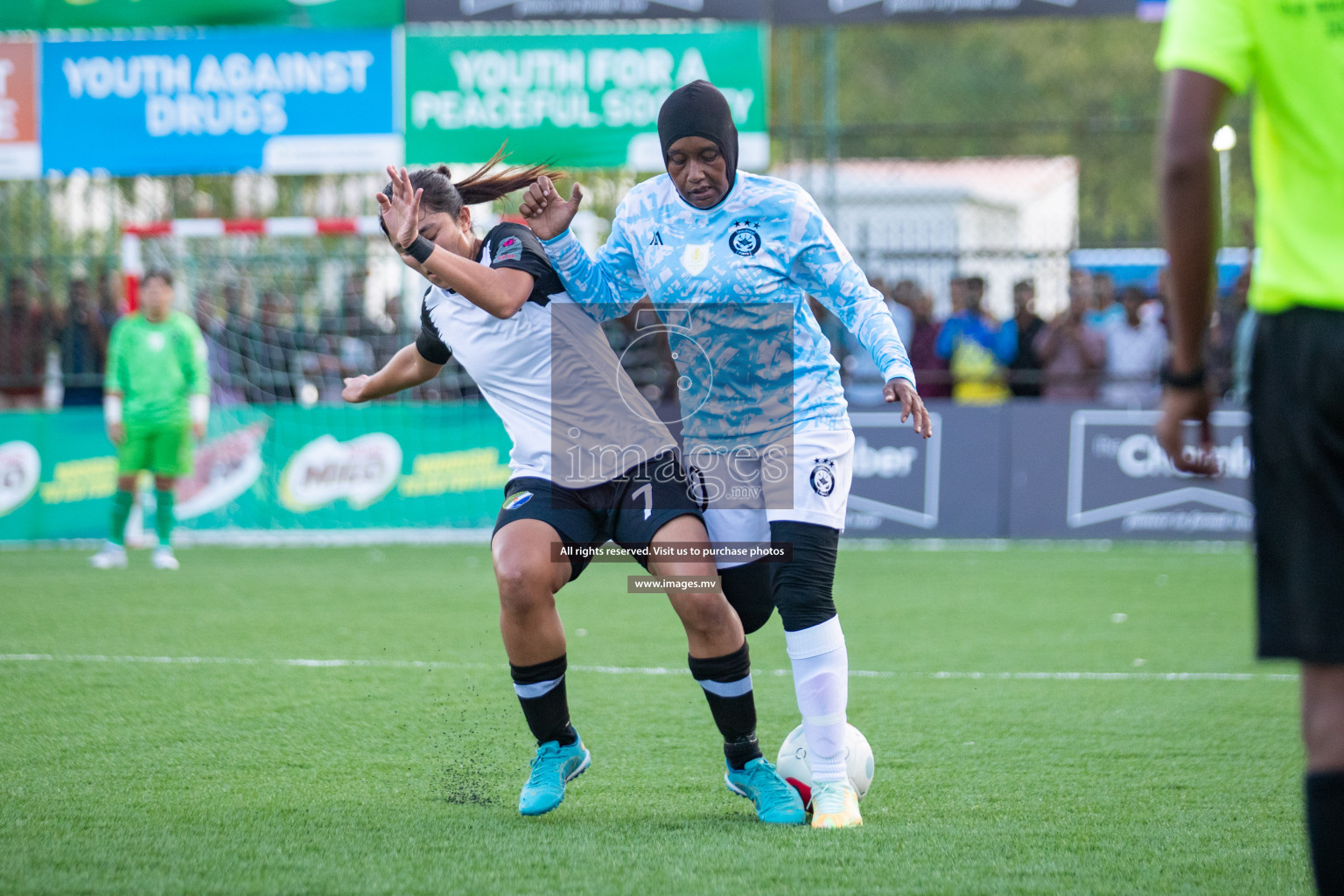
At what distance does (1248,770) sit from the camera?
4.74 meters

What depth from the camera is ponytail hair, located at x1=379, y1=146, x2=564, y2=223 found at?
14.7 feet

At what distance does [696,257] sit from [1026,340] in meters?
9.76

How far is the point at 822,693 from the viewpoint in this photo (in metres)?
4.12

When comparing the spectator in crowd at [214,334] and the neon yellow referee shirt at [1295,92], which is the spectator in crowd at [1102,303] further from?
the neon yellow referee shirt at [1295,92]

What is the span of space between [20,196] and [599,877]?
16.4 m

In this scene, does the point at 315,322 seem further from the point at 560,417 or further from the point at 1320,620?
the point at 1320,620

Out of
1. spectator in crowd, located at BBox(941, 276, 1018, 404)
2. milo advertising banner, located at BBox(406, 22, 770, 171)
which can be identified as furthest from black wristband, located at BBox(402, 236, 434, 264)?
spectator in crowd, located at BBox(941, 276, 1018, 404)

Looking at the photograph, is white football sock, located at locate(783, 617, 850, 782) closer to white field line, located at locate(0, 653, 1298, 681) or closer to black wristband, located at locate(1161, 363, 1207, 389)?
black wristband, located at locate(1161, 363, 1207, 389)

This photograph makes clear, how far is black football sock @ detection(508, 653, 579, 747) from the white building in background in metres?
9.03

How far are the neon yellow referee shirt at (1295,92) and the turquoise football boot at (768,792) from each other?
7.43 ft

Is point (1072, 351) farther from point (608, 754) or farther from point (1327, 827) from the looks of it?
point (1327, 827)

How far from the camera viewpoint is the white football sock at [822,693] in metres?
4.11

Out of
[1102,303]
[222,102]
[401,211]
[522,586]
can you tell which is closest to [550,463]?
[522,586]

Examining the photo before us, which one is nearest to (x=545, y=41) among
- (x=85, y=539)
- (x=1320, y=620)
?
(x=85, y=539)
